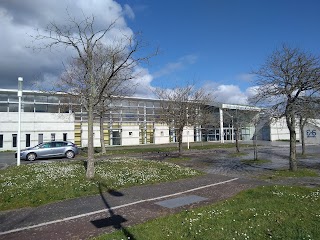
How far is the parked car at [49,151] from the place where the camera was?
78.4 feet

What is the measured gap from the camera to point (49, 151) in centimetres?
2478

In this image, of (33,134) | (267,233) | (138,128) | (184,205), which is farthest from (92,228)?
(138,128)

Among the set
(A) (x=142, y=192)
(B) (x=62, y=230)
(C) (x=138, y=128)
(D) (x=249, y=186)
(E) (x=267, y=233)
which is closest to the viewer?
(E) (x=267, y=233)

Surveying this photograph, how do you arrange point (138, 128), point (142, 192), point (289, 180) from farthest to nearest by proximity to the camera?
1. point (138, 128)
2. point (289, 180)
3. point (142, 192)

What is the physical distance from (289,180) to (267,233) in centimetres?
787

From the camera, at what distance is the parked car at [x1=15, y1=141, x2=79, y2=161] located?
23.9 meters

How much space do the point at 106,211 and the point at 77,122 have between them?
115 ft

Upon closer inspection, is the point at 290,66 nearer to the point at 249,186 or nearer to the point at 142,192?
the point at 249,186

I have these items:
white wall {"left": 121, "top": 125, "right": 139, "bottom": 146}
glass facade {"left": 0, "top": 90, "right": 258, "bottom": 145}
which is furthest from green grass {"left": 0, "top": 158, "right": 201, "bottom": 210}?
white wall {"left": 121, "top": 125, "right": 139, "bottom": 146}

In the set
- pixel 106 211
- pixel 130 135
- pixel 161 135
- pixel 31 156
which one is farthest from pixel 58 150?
pixel 161 135

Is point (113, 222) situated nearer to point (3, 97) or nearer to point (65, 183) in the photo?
point (65, 183)

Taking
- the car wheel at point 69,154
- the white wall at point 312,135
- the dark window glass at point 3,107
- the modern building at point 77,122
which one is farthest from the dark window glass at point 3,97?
the white wall at point 312,135

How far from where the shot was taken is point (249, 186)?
443 inches

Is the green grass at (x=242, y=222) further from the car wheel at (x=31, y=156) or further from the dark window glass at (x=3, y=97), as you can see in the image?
the dark window glass at (x=3, y=97)
